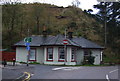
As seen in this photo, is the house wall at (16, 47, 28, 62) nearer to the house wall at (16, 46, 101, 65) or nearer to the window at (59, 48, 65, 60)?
the house wall at (16, 46, 101, 65)

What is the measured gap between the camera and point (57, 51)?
3109cm

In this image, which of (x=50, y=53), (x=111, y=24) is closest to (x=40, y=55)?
(x=50, y=53)

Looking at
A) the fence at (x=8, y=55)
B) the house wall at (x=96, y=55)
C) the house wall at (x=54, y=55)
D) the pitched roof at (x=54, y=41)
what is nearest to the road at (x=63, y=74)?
the house wall at (x=54, y=55)

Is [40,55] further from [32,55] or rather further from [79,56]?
[79,56]

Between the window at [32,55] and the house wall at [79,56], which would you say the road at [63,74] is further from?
the house wall at [79,56]

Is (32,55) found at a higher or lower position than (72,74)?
higher

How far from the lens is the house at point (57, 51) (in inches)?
1219

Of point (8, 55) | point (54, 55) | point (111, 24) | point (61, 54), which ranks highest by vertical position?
point (111, 24)

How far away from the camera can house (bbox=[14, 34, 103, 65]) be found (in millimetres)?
30953

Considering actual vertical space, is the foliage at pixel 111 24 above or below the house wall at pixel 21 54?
above

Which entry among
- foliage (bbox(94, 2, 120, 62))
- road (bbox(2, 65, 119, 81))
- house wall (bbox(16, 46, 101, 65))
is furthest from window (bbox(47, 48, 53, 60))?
foliage (bbox(94, 2, 120, 62))

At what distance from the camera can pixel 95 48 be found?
35.2m

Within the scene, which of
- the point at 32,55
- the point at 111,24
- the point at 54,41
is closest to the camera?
the point at 54,41

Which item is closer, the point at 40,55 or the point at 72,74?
the point at 72,74
